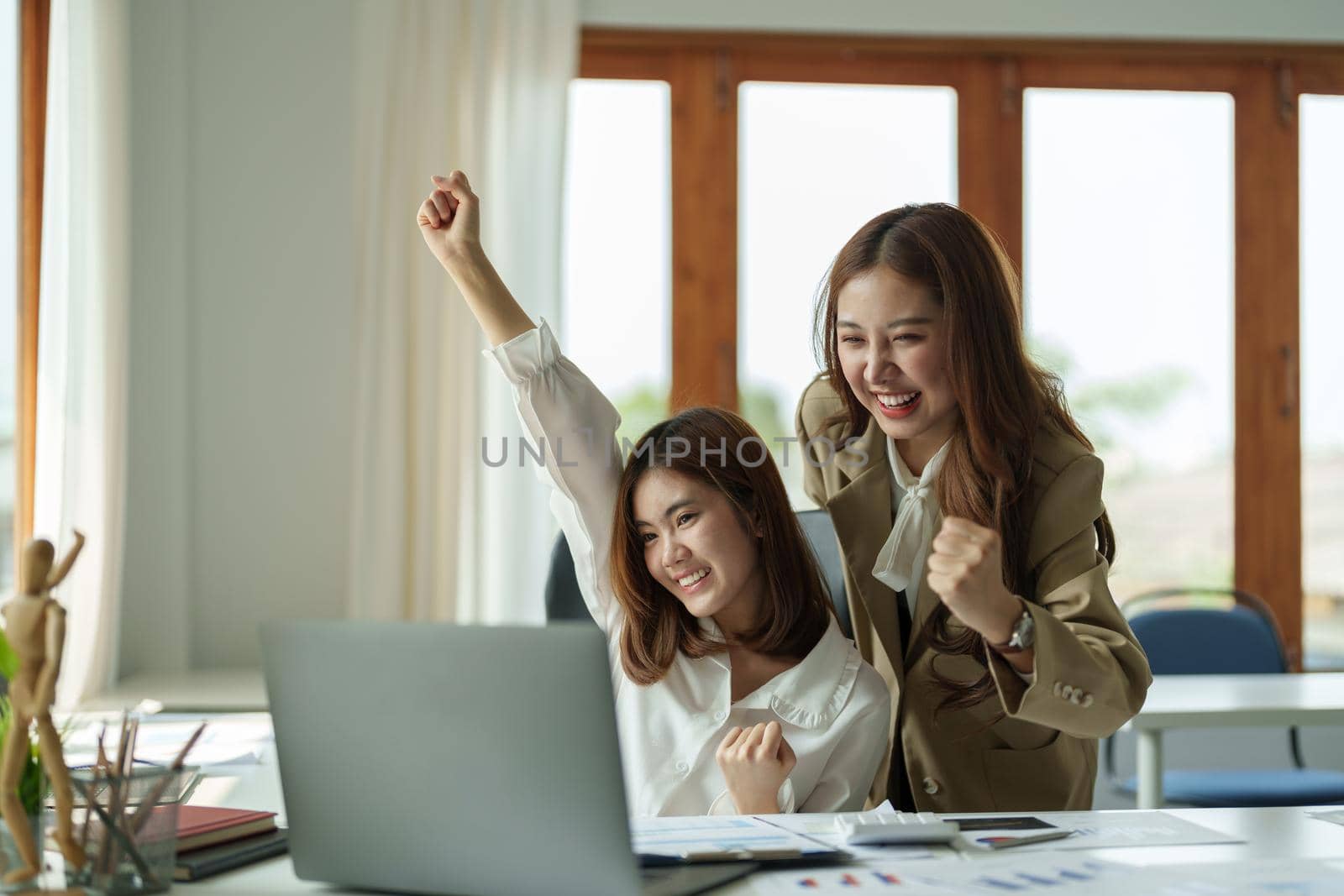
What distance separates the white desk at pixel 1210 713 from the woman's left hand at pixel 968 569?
1.11 metres

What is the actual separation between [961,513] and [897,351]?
0.68ft

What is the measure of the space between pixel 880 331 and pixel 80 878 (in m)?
1.00

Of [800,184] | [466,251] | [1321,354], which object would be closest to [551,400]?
[466,251]

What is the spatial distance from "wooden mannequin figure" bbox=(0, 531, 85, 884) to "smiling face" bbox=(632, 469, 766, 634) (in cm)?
74

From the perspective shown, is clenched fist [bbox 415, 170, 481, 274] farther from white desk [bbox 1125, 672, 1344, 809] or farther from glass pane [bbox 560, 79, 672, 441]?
glass pane [bbox 560, 79, 672, 441]

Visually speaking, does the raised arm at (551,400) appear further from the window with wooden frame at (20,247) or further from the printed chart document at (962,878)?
the window with wooden frame at (20,247)

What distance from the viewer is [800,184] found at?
381cm

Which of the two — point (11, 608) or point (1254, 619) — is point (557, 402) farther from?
point (1254, 619)

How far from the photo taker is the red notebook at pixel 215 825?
1143 mm

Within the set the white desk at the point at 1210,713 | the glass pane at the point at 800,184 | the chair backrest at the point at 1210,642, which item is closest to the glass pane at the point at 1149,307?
the glass pane at the point at 800,184

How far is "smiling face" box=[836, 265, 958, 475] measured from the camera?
1.53 metres

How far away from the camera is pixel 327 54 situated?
3545 mm

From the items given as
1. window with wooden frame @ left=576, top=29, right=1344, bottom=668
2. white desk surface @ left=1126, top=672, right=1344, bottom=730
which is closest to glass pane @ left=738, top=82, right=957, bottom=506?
window with wooden frame @ left=576, top=29, right=1344, bottom=668

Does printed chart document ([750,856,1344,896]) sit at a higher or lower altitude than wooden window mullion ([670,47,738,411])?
lower
